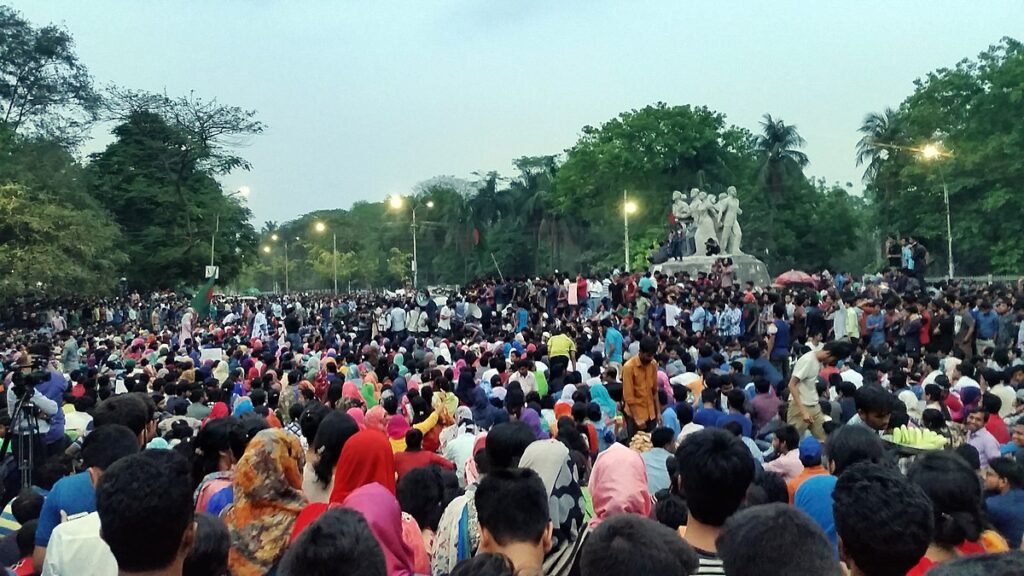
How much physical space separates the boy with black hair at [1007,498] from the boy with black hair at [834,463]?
810 mm

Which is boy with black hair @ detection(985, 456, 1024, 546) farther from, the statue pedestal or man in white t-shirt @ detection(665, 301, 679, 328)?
the statue pedestal

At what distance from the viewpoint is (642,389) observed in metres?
8.56

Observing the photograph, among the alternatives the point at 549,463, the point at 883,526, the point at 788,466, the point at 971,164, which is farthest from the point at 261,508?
the point at 971,164

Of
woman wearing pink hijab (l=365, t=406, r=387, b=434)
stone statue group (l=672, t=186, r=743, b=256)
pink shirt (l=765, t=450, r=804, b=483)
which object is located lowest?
pink shirt (l=765, t=450, r=804, b=483)

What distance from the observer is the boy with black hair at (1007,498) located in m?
4.48

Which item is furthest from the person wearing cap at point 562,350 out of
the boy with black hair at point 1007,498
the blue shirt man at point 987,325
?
the boy with black hair at point 1007,498

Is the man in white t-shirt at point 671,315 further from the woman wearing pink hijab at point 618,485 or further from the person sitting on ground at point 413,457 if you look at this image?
the woman wearing pink hijab at point 618,485

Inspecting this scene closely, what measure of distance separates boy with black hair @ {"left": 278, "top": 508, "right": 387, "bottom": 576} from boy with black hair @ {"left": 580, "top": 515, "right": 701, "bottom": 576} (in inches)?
26.2

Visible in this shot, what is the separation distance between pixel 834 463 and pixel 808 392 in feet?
11.8

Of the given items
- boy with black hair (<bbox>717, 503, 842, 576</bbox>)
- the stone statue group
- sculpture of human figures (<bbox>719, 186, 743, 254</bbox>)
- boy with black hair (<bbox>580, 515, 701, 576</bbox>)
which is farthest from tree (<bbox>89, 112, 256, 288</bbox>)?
boy with black hair (<bbox>717, 503, 842, 576</bbox>)

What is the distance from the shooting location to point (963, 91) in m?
36.8

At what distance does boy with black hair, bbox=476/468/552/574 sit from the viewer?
3.38 m

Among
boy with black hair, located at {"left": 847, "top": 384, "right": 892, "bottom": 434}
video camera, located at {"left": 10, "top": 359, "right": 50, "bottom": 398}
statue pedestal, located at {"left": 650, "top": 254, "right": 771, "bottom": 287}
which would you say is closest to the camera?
boy with black hair, located at {"left": 847, "top": 384, "right": 892, "bottom": 434}

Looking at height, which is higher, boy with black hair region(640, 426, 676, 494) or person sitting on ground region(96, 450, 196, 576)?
person sitting on ground region(96, 450, 196, 576)
